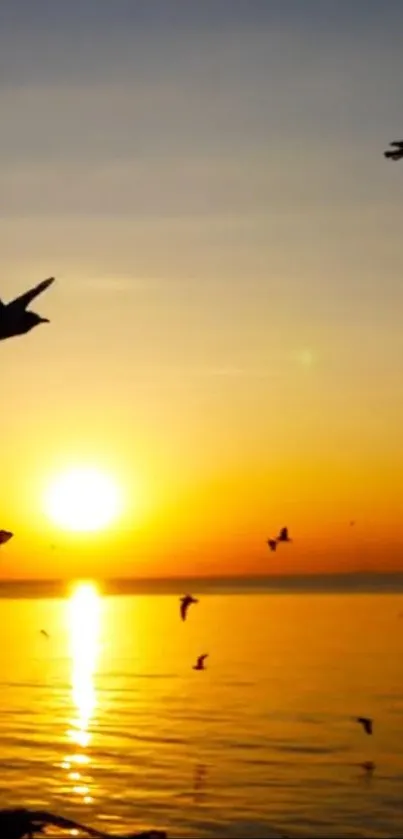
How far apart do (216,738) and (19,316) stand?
35073mm

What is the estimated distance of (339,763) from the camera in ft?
131

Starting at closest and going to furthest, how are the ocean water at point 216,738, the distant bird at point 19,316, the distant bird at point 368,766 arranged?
1. the distant bird at point 19,316
2. the ocean water at point 216,738
3. the distant bird at point 368,766

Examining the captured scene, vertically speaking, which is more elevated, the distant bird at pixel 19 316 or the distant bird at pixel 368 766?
the distant bird at pixel 19 316

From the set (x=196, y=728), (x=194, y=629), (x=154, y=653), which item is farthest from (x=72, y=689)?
(x=194, y=629)

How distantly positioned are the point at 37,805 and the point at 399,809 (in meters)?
9.04

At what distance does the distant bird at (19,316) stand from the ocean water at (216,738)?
21.0m

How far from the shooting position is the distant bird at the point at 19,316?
12.5 meters

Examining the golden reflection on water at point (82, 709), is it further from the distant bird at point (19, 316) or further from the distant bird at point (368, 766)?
the distant bird at point (19, 316)

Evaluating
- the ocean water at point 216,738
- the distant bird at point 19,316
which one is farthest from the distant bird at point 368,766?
the distant bird at point 19,316

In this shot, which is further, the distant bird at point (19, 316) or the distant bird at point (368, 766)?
the distant bird at point (368, 766)

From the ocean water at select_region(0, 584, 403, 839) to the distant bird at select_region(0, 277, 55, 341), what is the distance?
20960 millimetres

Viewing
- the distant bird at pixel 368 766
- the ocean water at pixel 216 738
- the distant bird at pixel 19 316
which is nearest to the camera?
the distant bird at pixel 19 316

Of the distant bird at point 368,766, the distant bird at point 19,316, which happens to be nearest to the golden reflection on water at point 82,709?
the distant bird at point 368,766

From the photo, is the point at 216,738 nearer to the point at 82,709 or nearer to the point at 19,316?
the point at 82,709
